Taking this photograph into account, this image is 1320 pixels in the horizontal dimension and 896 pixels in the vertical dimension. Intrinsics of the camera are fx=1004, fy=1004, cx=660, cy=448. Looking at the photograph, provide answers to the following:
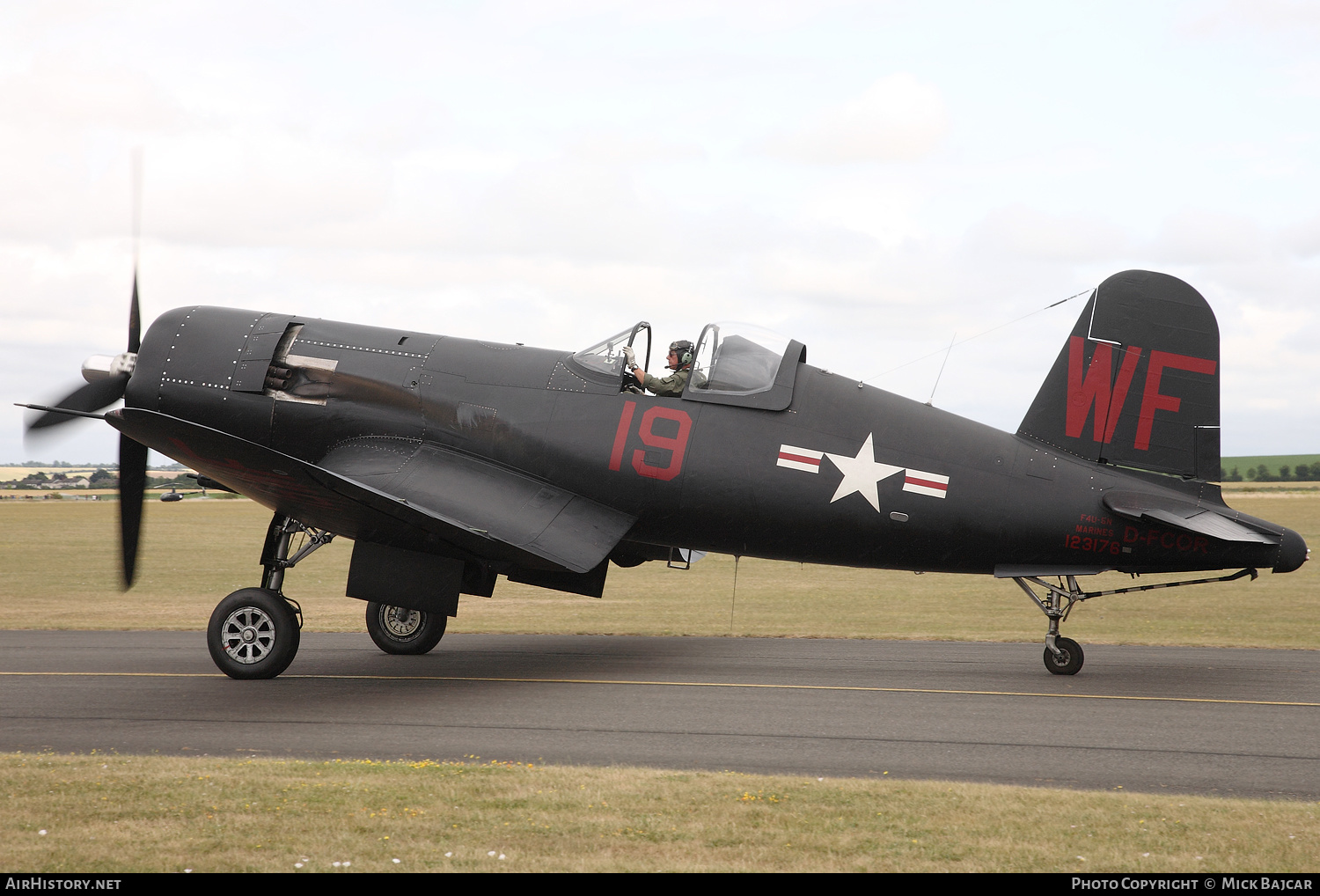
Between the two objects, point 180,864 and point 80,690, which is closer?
point 180,864

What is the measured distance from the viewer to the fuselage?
10.1 meters

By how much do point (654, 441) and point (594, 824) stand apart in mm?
5448

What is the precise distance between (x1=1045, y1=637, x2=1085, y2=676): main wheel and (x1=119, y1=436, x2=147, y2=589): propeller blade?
9.89 m

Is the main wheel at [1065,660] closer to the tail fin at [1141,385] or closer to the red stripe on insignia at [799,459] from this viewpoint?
the tail fin at [1141,385]

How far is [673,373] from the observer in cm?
1071

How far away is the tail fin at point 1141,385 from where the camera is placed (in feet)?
33.8

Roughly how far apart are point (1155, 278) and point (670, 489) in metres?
5.54

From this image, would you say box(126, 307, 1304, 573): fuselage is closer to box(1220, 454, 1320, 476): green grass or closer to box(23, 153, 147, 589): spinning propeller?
box(23, 153, 147, 589): spinning propeller

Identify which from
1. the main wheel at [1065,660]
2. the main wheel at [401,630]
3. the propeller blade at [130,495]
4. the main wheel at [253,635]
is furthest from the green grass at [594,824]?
the main wheel at [401,630]

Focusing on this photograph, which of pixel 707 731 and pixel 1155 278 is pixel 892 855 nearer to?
pixel 707 731

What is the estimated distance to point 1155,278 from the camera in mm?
10508

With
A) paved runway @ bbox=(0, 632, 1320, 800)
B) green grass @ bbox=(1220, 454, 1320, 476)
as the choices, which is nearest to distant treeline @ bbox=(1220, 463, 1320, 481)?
green grass @ bbox=(1220, 454, 1320, 476)

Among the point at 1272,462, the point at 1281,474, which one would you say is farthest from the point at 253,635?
the point at 1272,462

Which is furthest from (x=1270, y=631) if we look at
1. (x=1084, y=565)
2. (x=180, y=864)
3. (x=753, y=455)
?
(x=180, y=864)
